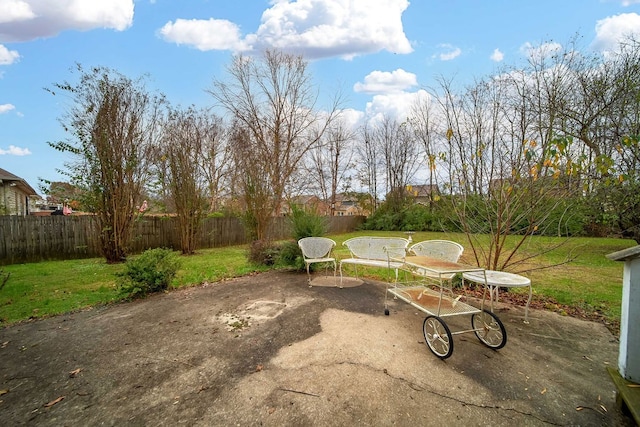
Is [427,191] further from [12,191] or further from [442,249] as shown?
[12,191]

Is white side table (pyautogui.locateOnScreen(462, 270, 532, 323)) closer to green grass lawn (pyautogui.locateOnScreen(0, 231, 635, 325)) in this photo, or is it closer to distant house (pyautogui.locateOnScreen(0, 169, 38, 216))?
green grass lawn (pyautogui.locateOnScreen(0, 231, 635, 325))

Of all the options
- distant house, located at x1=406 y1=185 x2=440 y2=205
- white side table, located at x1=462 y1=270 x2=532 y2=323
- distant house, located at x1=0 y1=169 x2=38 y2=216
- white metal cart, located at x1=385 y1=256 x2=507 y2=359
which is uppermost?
distant house, located at x1=0 y1=169 x2=38 y2=216

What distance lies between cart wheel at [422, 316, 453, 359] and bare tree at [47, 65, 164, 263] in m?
8.33

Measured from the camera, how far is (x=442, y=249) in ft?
14.9

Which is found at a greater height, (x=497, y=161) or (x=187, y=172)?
(x=187, y=172)

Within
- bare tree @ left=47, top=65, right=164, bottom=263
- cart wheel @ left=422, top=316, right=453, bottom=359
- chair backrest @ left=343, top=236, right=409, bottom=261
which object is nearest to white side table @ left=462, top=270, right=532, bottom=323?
cart wheel @ left=422, top=316, right=453, bottom=359

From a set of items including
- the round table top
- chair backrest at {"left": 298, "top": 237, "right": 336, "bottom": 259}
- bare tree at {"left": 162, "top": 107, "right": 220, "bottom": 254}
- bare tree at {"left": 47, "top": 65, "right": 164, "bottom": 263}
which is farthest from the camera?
bare tree at {"left": 162, "top": 107, "right": 220, "bottom": 254}

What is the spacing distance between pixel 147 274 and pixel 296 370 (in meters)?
3.35

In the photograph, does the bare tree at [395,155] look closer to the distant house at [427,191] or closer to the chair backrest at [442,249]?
the distant house at [427,191]

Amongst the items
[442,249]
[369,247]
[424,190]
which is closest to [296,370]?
[442,249]

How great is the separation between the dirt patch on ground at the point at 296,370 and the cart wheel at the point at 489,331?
8 cm

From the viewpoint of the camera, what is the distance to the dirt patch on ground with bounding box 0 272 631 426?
2.03 meters

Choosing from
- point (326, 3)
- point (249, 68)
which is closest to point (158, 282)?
point (326, 3)

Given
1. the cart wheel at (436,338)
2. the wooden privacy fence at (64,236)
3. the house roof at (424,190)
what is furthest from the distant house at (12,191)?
the cart wheel at (436,338)
